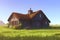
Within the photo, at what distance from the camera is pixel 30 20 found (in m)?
63.2

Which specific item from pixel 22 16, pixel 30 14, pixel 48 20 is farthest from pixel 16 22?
pixel 48 20

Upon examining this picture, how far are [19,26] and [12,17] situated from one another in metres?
8.01

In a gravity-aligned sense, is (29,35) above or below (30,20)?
below

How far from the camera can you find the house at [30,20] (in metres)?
61.1

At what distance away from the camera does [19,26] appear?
57.6m

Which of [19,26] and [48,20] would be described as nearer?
[19,26]

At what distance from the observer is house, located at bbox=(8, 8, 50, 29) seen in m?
61.1

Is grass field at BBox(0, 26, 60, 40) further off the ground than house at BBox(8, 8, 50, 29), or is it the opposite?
house at BBox(8, 8, 50, 29)

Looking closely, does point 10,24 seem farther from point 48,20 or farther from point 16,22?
point 48,20

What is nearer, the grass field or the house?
the grass field

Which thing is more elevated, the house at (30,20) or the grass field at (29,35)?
the house at (30,20)

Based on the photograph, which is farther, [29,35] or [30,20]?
[30,20]

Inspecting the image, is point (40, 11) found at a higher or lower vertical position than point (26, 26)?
higher

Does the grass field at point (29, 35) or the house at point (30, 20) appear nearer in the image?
the grass field at point (29, 35)
